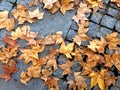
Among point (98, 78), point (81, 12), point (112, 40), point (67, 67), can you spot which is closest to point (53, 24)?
point (81, 12)

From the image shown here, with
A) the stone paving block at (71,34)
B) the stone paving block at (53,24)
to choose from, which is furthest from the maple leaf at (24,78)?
the stone paving block at (71,34)

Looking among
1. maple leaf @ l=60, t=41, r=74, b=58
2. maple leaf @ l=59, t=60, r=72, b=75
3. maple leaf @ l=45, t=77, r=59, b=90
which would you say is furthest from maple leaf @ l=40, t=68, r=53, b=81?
maple leaf @ l=60, t=41, r=74, b=58

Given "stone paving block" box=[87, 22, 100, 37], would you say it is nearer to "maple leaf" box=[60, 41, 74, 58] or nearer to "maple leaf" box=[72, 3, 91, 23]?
"maple leaf" box=[72, 3, 91, 23]

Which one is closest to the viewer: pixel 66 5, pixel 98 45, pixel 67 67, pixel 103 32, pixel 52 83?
pixel 52 83

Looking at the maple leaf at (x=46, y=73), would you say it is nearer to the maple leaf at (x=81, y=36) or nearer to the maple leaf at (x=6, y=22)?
the maple leaf at (x=81, y=36)

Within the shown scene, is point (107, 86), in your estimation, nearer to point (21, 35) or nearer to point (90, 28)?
point (90, 28)

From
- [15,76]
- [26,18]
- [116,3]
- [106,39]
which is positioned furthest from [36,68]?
[116,3]

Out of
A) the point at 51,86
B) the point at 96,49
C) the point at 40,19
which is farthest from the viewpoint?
the point at 40,19

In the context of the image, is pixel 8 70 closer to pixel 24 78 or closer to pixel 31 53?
pixel 24 78
